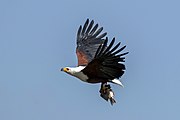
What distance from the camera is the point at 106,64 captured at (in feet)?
54.9

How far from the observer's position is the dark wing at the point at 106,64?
53.4 feet

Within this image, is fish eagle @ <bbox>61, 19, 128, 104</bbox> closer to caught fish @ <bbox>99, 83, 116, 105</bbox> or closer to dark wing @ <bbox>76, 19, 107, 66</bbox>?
caught fish @ <bbox>99, 83, 116, 105</bbox>

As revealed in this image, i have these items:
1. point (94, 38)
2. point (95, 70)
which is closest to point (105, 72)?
point (95, 70)

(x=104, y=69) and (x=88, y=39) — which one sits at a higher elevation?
(x=88, y=39)

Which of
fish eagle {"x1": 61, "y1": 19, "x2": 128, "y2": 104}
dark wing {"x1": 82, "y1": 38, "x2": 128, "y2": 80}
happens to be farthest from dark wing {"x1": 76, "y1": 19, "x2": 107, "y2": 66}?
dark wing {"x1": 82, "y1": 38, "x2": 128, "y2": 80}

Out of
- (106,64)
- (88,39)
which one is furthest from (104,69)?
(88,39)

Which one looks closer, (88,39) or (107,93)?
(107,93)

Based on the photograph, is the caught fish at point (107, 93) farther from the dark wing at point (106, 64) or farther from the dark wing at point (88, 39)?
the dark wing at point (88, 39)

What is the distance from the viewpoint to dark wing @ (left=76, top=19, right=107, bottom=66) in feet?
68.3

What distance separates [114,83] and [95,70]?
672mm

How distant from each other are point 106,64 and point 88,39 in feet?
16.7

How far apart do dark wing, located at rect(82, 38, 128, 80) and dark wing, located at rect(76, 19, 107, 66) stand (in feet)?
10.6

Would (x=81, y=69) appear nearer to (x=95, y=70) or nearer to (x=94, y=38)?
(x=95, y=70)

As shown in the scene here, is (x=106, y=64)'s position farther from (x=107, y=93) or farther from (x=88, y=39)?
(x=88, y=39)
